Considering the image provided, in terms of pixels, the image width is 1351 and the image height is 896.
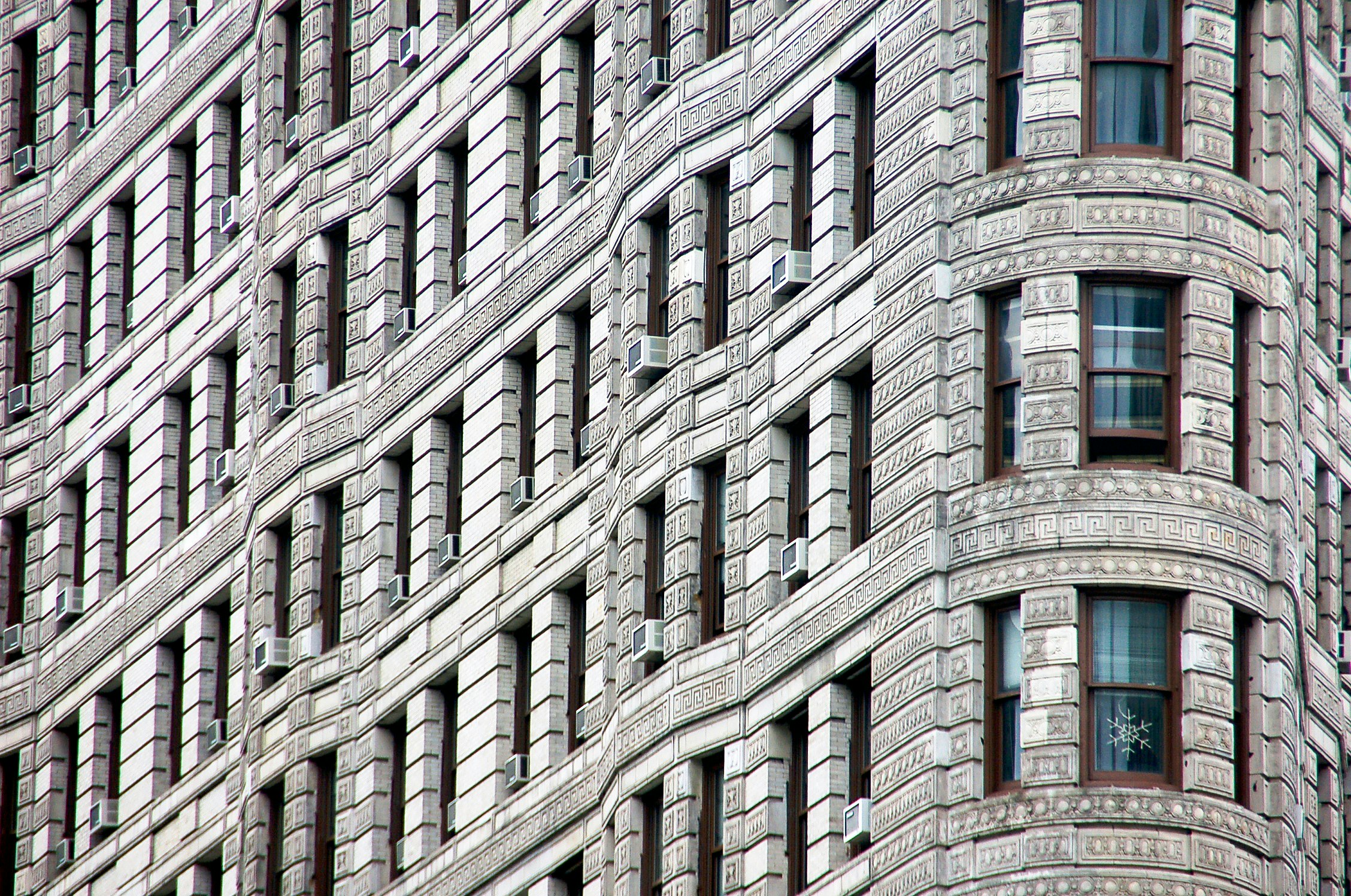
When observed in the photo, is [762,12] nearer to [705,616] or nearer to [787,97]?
[787,97]

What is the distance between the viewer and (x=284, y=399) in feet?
221

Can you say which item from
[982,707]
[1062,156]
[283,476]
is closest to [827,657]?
[982,707]

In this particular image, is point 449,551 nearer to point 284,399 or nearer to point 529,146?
point 284,399

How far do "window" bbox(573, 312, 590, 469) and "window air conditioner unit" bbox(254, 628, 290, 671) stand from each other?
8.20 m

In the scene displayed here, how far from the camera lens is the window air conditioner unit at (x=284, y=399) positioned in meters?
67.3

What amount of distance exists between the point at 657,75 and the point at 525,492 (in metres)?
7.08

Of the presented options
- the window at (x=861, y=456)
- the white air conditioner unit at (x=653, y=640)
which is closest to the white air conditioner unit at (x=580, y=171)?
the white air conditioner unit at (x=653, y=640)

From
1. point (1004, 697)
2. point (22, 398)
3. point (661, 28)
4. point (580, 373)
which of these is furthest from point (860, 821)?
point (22, 398)

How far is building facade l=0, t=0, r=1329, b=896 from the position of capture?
49.0 metres

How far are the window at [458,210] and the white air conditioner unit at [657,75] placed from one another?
7159mm

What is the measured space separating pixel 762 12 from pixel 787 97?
1.53 metres

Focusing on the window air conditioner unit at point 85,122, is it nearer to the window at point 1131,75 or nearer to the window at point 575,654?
the window at point 575,654

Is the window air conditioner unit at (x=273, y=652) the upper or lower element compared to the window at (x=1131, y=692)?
upper

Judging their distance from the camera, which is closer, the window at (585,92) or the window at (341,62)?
the window at (585,92)
